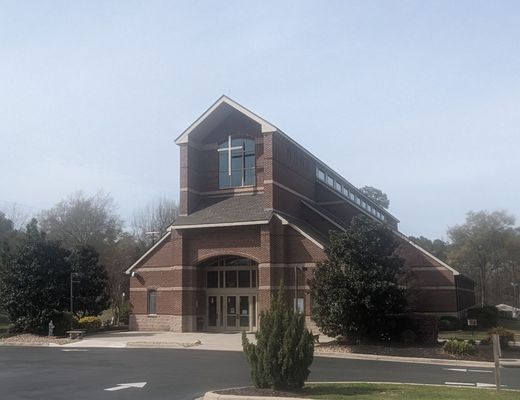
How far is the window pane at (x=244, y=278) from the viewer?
3825 centimetres

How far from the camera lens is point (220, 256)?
37.7 meters

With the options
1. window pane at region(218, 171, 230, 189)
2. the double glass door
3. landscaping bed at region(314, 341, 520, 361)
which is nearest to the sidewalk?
landscaping bed at region(314, 341, 520, 361)

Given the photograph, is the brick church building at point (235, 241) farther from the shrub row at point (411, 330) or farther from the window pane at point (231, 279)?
the shrub row at point (411, 330)

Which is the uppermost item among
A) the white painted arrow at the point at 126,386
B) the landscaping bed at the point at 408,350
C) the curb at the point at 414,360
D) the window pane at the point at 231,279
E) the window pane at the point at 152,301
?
the window pane at the point at 231,279

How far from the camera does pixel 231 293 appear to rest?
38.5m

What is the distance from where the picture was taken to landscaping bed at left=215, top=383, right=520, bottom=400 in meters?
12.1

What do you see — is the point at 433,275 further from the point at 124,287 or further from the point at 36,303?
the point at 124,287

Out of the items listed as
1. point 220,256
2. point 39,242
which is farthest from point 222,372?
point 39,242

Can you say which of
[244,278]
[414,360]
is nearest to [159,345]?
[244,278]

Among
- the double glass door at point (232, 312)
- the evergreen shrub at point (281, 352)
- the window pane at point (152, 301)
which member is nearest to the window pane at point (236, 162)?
the double glass door at point (232, 312)

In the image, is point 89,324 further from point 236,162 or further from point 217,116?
point 217,116

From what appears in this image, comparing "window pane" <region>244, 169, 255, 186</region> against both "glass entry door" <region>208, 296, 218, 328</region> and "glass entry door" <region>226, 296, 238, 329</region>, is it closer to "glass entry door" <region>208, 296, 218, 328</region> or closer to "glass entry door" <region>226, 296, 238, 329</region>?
"glass entry door" <region>226, 296, 238, 329</region>

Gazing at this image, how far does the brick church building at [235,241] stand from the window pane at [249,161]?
2.6 inches

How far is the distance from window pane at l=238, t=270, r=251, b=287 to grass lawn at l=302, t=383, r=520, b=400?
23.9m
